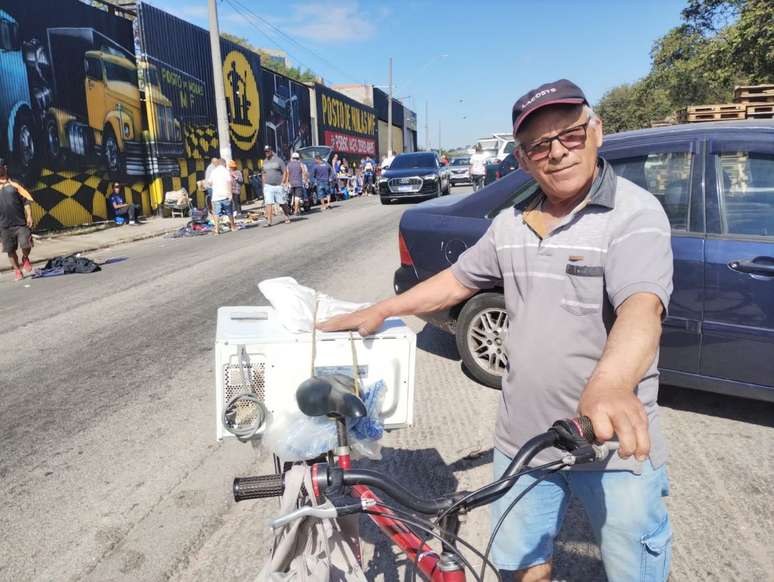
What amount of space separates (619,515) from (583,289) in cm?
66

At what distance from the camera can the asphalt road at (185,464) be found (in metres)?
2.77

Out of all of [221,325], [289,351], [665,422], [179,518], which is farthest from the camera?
[665,422]

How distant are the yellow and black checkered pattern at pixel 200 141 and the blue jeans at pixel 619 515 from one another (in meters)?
22.5

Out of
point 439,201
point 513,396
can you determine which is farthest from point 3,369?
point 513,396

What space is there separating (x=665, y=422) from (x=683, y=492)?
0.83 m

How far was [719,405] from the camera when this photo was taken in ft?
13.7

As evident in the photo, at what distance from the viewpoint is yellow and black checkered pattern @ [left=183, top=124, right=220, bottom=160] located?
74.4 ft

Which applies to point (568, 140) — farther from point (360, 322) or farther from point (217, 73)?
point (217, 73)

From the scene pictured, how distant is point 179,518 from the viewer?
122 inches

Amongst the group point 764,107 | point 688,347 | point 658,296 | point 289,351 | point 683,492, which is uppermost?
point 764,107

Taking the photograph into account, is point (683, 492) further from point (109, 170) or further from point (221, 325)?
point (109, 170)

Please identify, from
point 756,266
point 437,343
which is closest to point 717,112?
point 437,343

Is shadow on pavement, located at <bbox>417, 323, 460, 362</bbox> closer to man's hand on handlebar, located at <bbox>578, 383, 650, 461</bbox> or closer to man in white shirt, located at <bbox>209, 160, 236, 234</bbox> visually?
man's hand on handlebar, located at <bbox>578, 383, 650, 461</bbox>

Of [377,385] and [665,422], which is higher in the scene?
[377,385]
